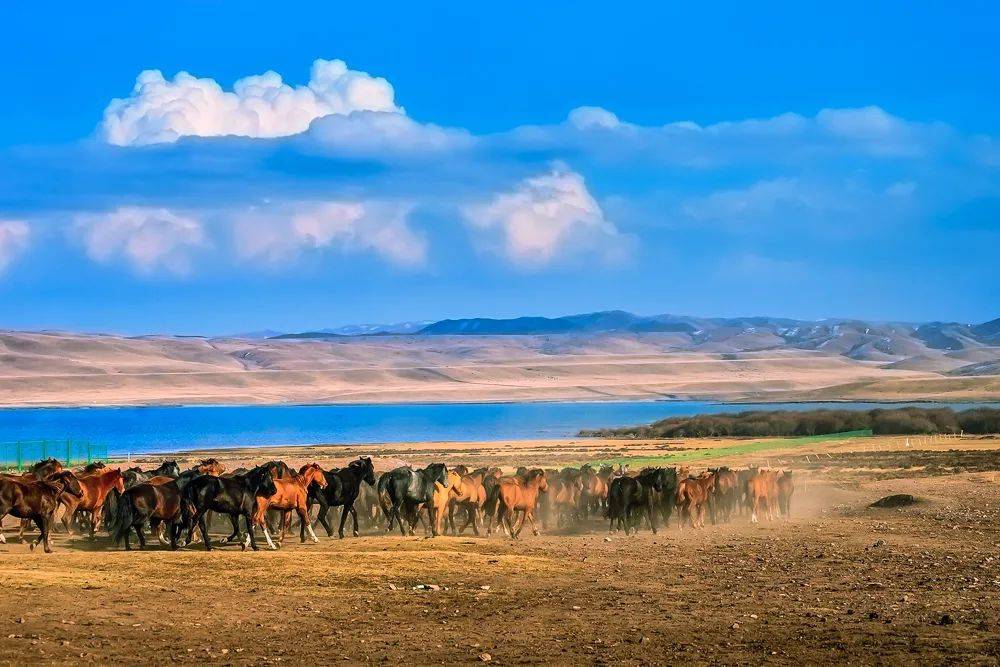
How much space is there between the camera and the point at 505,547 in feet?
68.1

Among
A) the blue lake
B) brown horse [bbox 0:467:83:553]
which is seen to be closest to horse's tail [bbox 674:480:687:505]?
brown horse [bbox 0:467:83:553]

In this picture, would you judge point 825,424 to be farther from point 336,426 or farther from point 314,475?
point 314,475

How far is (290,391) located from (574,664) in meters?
184

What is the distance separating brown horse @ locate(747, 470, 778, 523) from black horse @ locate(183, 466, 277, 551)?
10.5 m

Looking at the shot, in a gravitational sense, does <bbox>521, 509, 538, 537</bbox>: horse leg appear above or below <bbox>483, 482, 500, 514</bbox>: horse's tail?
below

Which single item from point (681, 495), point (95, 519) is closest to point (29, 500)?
point (95, 519)

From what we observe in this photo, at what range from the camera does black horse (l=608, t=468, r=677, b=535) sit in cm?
2398

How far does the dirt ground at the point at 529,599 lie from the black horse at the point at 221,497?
702 mm

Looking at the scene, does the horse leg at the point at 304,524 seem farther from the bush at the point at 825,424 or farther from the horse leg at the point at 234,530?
the bush at the point at 825,424

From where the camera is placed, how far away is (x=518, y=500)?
23781 mm

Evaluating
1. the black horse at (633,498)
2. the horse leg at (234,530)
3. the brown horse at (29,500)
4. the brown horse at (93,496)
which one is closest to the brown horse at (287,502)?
the horse leg at (234,530)

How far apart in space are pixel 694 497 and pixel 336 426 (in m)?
82.5

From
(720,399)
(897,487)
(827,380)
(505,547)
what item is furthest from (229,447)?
(827,380)

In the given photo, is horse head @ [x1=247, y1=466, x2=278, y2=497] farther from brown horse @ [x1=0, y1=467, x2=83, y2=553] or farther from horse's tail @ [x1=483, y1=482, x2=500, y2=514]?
horse's tail @ [x1=483, y1=482, x2=500, y2=514]
